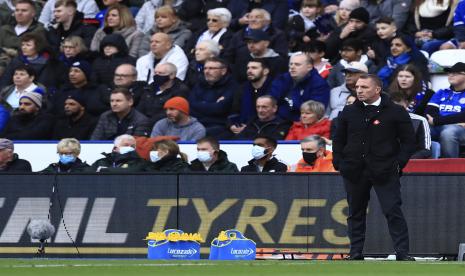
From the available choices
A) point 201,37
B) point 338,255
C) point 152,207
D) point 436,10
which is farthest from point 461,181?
point 201,37

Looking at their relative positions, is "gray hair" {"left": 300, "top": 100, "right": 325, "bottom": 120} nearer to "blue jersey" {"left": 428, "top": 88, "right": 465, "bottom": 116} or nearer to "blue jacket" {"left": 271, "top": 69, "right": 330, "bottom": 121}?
"blue jacket" {"left": 271, "top": 69, "right": 330, "bottom": 121}

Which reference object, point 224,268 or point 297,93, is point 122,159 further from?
point 224,268

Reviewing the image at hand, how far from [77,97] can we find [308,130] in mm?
3827

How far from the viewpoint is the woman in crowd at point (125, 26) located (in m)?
20.8

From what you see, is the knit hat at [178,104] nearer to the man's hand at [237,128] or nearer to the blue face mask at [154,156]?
the man's hand at [237,128]

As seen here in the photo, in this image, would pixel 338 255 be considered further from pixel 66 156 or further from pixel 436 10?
pixel 436 10

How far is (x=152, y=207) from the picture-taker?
15234 mm

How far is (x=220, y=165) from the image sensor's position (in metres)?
16.5

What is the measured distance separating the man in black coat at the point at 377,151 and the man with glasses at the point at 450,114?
315 cm

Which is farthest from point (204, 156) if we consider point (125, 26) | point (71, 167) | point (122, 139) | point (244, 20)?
point (125, 26)

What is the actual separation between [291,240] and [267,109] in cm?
335

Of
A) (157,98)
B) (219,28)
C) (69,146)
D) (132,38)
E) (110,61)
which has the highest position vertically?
(219,28)

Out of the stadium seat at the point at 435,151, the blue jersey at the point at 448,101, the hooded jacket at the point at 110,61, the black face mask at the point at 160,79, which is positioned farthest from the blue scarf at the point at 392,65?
the hooded jacket at the point at 110,61

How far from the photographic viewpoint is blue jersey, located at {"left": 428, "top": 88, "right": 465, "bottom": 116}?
16891 millimetres
